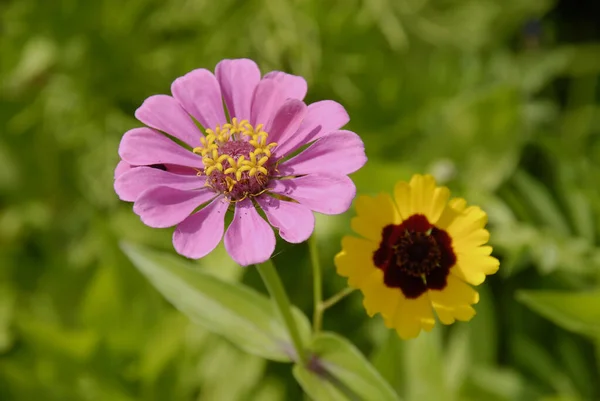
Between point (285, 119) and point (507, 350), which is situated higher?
point (285, 119)

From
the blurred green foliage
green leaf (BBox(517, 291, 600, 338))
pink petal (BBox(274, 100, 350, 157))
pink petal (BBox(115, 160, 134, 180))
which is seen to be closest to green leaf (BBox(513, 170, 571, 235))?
the blurred green foliage

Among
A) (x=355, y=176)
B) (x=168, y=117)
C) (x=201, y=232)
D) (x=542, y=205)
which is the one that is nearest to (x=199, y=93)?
(x=168, y=117)

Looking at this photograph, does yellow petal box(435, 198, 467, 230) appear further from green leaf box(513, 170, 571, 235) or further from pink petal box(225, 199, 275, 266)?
green leaf box(513, 170, 571, 235)

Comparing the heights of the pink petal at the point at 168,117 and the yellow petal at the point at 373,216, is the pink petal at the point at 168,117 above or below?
above

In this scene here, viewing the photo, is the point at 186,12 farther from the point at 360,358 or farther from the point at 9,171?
the point at 360,358

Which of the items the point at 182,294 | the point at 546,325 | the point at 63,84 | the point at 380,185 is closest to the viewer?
the point at 182,294

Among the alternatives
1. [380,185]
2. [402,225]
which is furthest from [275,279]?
[380,185]

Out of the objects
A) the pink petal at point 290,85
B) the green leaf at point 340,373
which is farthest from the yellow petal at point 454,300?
the pink petal at point 290,85

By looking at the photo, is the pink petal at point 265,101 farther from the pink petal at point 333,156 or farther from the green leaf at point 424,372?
the green leaf at point 424,372
